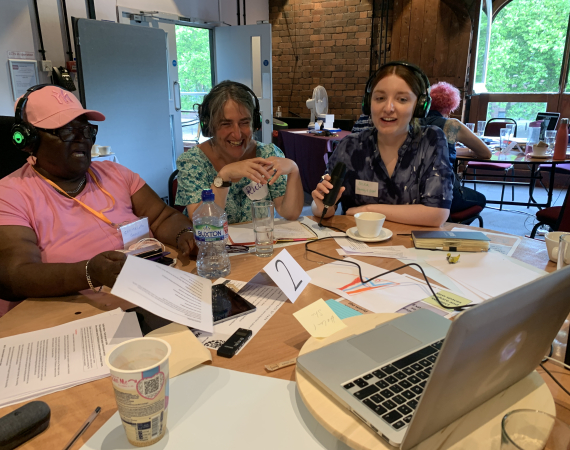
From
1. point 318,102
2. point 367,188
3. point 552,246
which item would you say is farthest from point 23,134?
point 318,102

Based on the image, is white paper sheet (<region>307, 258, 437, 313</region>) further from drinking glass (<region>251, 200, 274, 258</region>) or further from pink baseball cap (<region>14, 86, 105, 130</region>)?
pink baseball cap (<region>14, 86, 105, 130</region>)

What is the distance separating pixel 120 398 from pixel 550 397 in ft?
2.21

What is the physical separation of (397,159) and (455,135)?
1.58 m

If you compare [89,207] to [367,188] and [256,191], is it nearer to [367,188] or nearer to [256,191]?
[256,191]

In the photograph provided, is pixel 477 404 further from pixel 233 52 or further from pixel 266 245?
pixel 233 52

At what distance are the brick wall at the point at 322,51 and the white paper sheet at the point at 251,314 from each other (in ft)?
18.9

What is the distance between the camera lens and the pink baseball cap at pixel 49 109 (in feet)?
4.20

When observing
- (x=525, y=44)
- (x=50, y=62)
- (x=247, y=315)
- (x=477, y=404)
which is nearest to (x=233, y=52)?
(x=50, y=62)

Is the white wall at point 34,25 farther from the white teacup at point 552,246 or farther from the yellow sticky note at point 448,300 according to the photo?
the white teacup at point 552,246

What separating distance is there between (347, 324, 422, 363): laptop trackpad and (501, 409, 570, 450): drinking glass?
0.74ft

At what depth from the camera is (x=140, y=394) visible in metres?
0.57

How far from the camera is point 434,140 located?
179cm

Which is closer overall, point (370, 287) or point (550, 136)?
point (370, 287)

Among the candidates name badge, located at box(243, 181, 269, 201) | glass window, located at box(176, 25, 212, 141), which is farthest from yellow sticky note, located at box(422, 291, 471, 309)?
glass window, located at box(176, 25, 212, 141)
